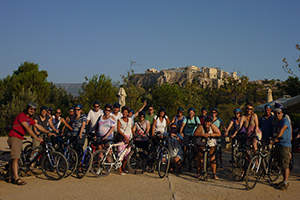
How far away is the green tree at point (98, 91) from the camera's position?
31953 millimetres

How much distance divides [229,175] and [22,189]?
516 cm

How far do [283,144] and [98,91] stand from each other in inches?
1085

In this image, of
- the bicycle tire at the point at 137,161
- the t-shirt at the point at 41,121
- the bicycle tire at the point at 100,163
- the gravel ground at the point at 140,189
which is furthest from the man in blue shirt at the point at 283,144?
the t-shirt at the point at 41,121

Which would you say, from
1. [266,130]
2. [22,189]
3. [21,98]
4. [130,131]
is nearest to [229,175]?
[266,130]

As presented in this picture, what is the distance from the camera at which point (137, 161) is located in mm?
7879

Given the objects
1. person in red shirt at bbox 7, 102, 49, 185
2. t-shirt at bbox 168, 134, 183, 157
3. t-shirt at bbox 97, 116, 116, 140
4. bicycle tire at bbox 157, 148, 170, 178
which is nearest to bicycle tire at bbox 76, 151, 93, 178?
t-shirt at bbox 97, 116, 116, 140

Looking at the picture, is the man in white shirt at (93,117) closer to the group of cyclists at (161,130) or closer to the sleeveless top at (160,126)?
the group of cyclists at (161,130)

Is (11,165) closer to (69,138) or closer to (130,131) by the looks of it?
(69,138)

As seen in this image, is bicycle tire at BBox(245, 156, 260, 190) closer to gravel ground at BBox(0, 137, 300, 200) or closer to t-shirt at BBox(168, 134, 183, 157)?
gravel ground at BBox(0, 137, 300, 200)

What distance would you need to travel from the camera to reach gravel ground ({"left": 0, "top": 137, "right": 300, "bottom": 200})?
559 cm

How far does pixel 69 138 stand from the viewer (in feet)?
24.6

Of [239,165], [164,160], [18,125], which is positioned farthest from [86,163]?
[239,165]

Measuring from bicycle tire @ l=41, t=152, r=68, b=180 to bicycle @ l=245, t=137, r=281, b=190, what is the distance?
161 inches

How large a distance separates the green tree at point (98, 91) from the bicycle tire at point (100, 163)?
2463 centimetres
